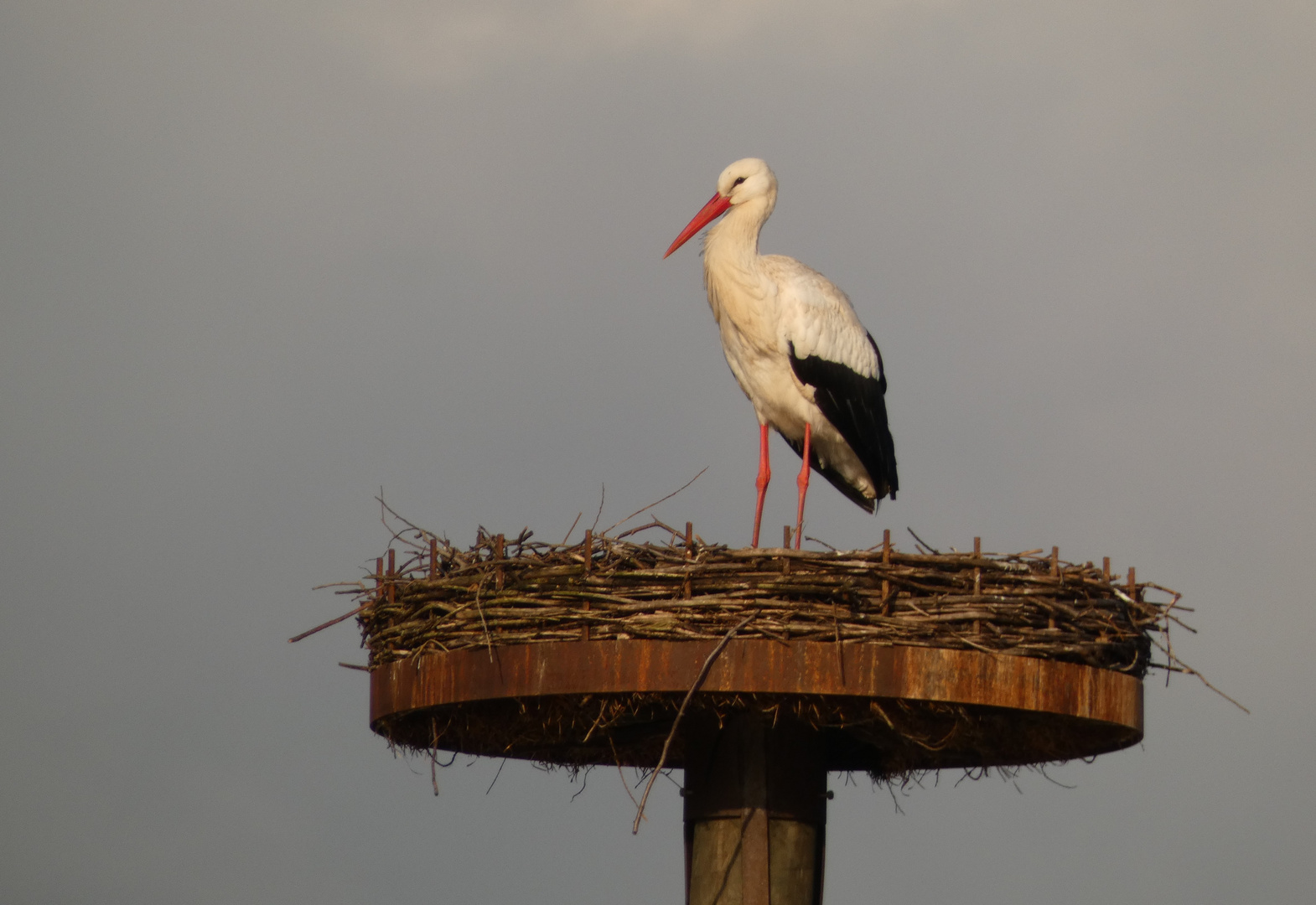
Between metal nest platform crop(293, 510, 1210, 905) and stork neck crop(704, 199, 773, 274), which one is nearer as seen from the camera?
metal nest platform crop(293, 510, 1210, 905)

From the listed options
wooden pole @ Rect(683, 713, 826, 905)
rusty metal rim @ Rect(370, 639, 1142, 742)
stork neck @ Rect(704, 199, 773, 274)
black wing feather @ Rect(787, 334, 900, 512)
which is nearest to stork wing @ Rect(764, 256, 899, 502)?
black wing feather @ Rect(787, 334, 900, 512)

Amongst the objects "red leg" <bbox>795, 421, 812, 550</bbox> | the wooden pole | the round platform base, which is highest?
"red leg" <bbox>795, 421, 812, 550</bbox>

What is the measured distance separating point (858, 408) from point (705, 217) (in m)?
1.49

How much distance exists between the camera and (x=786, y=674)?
7.57m

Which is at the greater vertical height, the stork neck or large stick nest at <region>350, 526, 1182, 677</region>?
the stork neck

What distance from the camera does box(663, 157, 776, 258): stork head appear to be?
1077cm

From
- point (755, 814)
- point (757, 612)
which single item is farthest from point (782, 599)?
point (755, 814)

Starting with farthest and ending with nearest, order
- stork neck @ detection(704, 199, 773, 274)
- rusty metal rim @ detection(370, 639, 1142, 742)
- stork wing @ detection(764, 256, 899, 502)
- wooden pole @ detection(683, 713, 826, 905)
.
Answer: stork neck @ detection(704, 199, 773, 274) < stork wing @ detection(764, 256, 899, 502) < wooden pole @ detection(683, 713, 826, 905) < rusty metal rim @ detection(370, 639, 1142, 742)

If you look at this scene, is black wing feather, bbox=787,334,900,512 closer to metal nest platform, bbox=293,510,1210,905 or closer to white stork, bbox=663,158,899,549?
white stork, bbox=663,158,899,549

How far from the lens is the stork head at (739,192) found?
10.8 meters

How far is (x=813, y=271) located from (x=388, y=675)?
3.87 metres

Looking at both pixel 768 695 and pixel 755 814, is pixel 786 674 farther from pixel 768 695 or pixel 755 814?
pixel 755 814

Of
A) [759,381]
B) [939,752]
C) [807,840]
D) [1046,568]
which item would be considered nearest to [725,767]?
[807,840]

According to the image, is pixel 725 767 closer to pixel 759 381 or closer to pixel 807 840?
pixel 807 840
